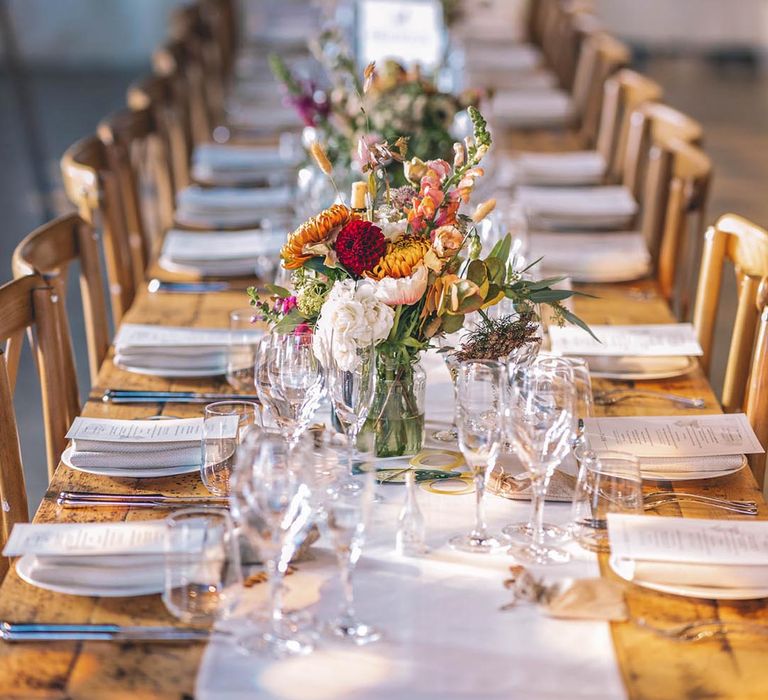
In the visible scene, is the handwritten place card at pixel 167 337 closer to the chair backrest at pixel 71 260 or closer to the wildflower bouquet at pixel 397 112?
the chair backrest at pixel 71 260

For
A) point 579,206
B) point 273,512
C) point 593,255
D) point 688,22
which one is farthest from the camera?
point 688,22

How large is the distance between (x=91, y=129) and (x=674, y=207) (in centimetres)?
648

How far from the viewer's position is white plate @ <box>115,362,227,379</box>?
239 centimetres

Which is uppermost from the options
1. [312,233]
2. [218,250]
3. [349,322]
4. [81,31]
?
[312,233]

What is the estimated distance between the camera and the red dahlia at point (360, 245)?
1812 mm

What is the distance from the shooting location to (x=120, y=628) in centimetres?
150

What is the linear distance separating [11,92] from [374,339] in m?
9.95

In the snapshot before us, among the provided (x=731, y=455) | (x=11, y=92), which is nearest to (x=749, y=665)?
(x=731, y=455)

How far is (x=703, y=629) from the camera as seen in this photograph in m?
1.51

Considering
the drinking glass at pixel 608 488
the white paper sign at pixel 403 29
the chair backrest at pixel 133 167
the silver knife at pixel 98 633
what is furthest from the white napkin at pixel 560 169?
the silver knife at pixel 98 633

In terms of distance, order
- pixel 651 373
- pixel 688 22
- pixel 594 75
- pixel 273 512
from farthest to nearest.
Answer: pixel 688 22 < pixel 594 75 < pixel 651 373 < pixel 273 512

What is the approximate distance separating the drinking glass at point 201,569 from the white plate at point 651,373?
1.11 meters

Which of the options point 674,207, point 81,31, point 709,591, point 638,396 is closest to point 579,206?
point 674,207

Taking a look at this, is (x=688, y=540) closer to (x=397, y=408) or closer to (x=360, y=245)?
(x=397, y=408)
